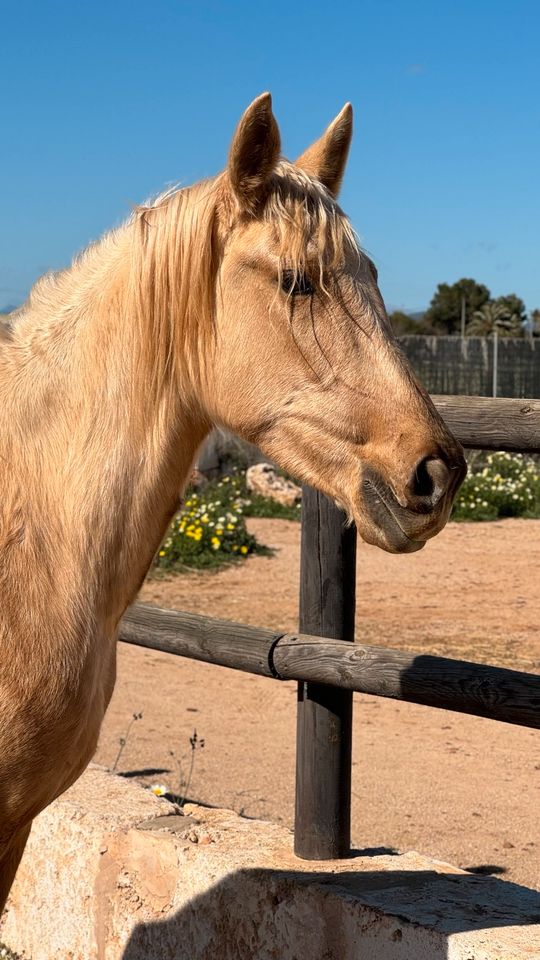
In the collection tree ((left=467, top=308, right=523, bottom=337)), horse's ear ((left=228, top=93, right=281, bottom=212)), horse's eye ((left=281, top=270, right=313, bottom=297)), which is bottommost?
horse's eye ((left=281, top=270, right=313, bottom=297))

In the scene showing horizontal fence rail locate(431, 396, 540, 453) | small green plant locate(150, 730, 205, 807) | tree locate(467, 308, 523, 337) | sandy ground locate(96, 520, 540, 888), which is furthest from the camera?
tree locate(467, 308, 523, 337)

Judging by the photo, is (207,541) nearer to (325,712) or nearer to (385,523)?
(325,712)

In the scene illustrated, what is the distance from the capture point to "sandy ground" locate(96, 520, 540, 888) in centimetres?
474

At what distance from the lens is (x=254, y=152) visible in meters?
2.21

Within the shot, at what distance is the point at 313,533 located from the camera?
3.26 meters

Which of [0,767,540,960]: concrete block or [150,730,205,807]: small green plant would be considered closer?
[0,767,540,960]: concrete block

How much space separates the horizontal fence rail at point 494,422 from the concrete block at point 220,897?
1222 millimetres

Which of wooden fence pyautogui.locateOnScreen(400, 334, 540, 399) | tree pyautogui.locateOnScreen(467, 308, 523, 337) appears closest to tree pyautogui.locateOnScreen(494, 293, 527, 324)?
tree pyautogui.locateOnScreen(467, 308, 523, 337)

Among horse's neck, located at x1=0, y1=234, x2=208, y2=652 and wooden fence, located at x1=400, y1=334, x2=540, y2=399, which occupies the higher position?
wooden fence, located at x1=400, y1=334, x2=540, y2=399

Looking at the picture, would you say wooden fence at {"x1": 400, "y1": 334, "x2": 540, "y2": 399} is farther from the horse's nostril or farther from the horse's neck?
the horse's nostril

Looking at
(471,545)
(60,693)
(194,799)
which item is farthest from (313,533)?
(471,545)

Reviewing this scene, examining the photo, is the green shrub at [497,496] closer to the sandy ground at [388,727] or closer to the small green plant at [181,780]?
the sandy ground at [388,727]

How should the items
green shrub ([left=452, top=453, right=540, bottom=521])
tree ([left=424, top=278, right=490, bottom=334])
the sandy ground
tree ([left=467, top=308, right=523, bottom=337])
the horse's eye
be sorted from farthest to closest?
tree ([left=424, top=278, right=490, bottom=334]) < tree ([left=467, top=308, right=523, bottom=337]) < green shrub ([left=452, top=453, right=540, bottom=521]) < the sandy ground < the horse's eye

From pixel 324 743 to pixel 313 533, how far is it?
645 mm
